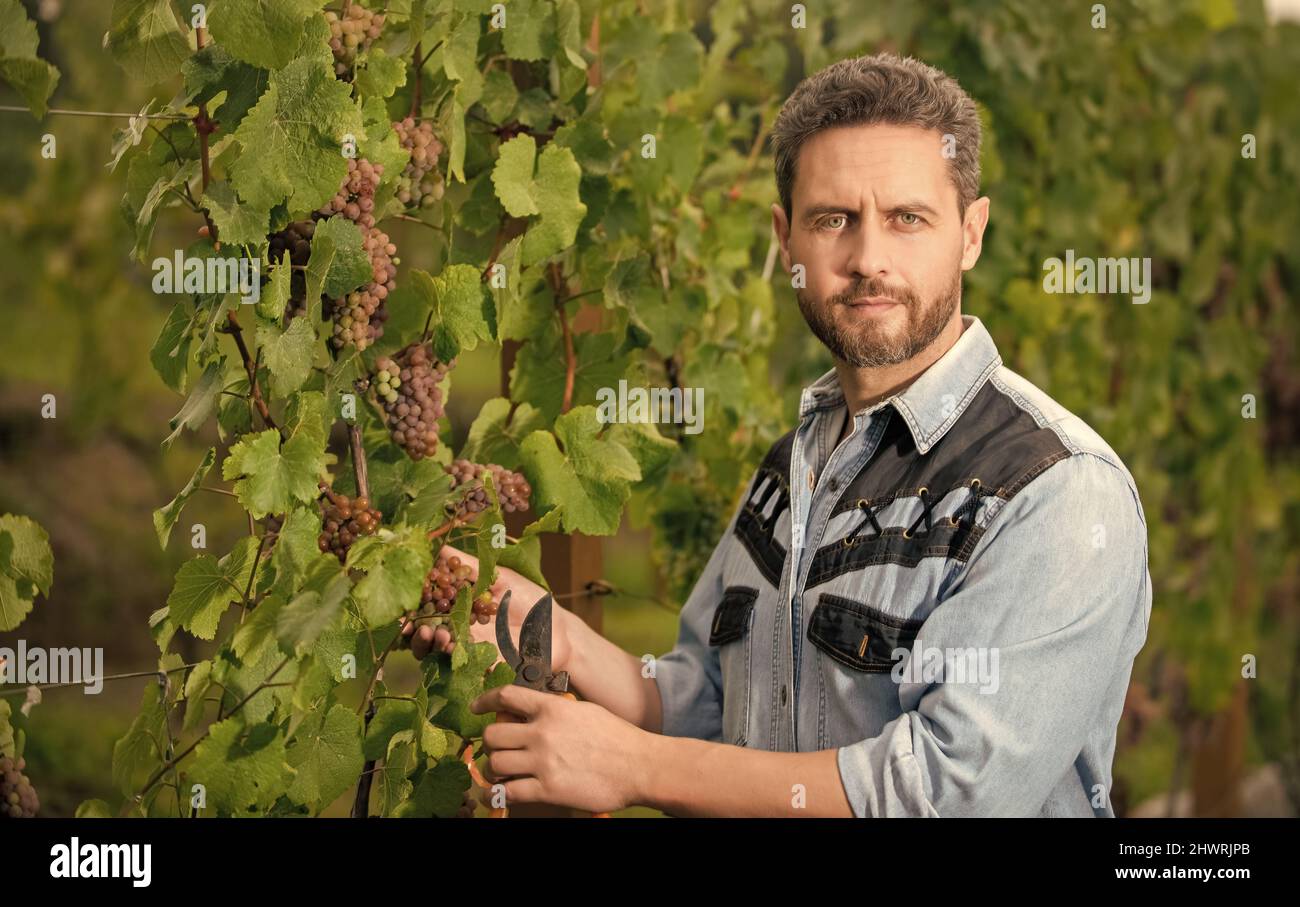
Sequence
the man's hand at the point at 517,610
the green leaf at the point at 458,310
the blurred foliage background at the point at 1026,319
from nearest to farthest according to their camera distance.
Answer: the green leaf at the point at 458,310
the man's hand at the point at 517,610
the blurred foliage background at the point at 1026,319

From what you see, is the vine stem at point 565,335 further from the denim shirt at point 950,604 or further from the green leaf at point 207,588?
the green leaf at point 207,588

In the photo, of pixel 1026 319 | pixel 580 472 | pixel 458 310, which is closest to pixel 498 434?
pixel 580 472

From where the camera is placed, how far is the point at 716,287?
5.85ft

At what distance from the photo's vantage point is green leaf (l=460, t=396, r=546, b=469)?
1.35 meters

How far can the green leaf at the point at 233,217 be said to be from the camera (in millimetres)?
990

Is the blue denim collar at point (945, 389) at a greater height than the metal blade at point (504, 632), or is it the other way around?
the blue denim collar at point (945, 389)

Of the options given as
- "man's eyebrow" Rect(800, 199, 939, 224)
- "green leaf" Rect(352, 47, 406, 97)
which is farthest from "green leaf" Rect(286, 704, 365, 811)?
"man's eyebrow" Rect(800, 199, 939, 224)

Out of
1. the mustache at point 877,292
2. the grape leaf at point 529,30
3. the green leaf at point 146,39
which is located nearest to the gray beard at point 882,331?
the mustache at point 877,292

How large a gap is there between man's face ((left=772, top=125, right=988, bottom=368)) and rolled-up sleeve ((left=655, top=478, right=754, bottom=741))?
30cm

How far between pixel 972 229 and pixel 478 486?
0.52m

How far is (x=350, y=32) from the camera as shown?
107 cm

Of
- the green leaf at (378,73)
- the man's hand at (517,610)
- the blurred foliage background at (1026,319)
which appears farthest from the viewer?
the blurred foliage background at (1026,319)

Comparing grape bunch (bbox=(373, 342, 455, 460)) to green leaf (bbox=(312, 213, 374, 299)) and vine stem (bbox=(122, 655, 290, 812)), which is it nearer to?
green leaf (bbox=(312, 213, 374, 299))

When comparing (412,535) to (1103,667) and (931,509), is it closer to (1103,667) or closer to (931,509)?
(931,509)
